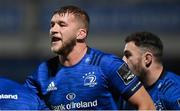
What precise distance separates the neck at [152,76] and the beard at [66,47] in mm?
906

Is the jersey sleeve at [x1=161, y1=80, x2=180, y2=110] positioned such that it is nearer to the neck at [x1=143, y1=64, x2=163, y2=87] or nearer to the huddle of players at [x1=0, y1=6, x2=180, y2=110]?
the huddle of players at [x1=0, y1=6, x2=180, y2=110]

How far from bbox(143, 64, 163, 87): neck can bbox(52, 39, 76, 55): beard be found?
906 millimetres

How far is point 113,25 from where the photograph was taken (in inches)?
601

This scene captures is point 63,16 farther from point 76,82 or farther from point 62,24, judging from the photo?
point 76,82

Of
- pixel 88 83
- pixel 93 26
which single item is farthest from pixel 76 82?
pixel 93 26

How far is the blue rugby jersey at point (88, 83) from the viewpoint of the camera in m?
5.45

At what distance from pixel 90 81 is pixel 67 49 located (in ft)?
1.12

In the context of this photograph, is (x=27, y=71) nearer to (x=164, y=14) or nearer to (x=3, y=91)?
(x=164, y=14)

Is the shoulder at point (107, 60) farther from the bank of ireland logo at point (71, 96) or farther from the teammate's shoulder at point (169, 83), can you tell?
the teammate's shoulder at point (169, 83)

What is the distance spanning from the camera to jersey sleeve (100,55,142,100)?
5.43 metres

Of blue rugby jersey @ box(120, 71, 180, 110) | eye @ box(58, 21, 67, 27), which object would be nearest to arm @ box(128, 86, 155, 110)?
blue rugby jersey @ box(120, 71, 180, 110)

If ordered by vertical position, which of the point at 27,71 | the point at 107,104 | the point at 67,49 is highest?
the point at 67,49

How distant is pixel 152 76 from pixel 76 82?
3.08 ft

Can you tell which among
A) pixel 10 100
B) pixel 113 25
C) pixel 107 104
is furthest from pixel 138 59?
pixel 113 25
